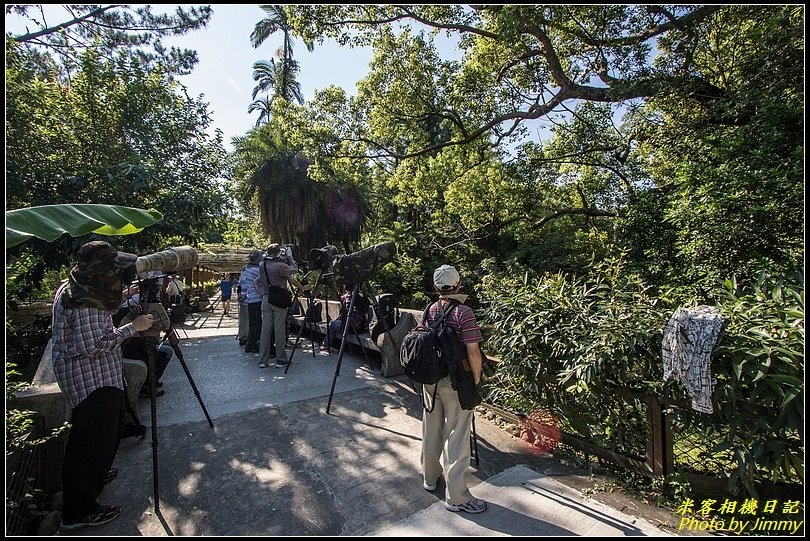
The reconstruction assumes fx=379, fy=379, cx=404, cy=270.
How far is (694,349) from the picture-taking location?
2.59 meters

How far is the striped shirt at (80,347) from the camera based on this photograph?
2.61 metres

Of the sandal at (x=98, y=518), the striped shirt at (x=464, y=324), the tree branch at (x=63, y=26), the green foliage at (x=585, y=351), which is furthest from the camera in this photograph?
the tree branch at (x=63, y=26)

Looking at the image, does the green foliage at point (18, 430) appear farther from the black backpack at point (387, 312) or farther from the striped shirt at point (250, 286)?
the striped shirt at point (250, 286)

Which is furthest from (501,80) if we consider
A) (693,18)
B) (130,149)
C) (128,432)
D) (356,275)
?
(128,432)

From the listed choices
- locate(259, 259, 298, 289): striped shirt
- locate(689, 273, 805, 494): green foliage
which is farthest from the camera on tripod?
locate(689, 273, 805, 494): green foliage

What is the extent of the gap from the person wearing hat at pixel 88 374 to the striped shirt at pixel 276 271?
3.24 metres

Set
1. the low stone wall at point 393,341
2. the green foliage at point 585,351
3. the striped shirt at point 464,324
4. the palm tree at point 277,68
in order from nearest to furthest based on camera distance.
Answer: the striped shirt at point 464,324 < the green foliage at point 585,351 < the low stone wall at point 393,341 < the palm tree at point 277,68

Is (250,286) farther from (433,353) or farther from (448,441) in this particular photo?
(448,441)

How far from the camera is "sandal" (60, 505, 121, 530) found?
8.29 ft

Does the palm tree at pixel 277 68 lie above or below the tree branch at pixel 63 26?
above

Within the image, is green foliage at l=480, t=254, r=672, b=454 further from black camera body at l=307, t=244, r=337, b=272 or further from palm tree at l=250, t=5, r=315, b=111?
palm tree at l=250, t=5, r=315, b=111

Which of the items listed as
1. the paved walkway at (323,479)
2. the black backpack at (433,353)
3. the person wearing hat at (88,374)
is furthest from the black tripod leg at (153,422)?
the black backpack at (433,353)

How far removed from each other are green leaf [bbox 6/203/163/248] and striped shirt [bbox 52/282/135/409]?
18.4 inches

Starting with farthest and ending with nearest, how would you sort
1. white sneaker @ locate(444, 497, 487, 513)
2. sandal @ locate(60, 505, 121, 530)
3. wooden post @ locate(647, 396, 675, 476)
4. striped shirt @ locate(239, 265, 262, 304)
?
striped shirt @ locate(239, 265, 262, 304), wooden post @ locate(647, 396, 675, 476), white sneaker @ locate(444, 497, 487, 513), sandal @ locate(60, 505, 121, 530)
